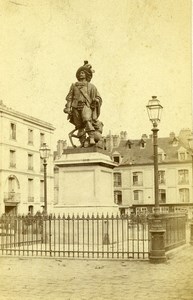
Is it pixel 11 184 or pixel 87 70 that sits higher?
pixel 87 70

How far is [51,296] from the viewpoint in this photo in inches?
328

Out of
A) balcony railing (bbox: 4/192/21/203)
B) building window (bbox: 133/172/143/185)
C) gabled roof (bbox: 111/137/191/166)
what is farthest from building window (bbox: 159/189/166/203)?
balcony railing (bbox: 4/192/21/203)

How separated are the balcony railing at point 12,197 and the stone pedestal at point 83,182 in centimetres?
2663

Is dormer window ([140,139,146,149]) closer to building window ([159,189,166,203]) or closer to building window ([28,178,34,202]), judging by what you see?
building window ([159,189,166,203])

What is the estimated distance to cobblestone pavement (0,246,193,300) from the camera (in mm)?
8352

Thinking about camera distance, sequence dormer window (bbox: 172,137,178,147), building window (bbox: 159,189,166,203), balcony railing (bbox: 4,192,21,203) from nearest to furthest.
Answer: balcony railing (bbox: 4,192,21,203) < building window (bbox: 159,189,166,203) < dormer window (bbox: 172,137,178,147)

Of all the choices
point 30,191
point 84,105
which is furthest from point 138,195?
point 84,105

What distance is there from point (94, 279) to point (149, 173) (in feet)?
142

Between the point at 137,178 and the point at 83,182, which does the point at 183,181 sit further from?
the point at 83,182

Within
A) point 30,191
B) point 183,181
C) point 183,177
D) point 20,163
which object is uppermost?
point 20,163

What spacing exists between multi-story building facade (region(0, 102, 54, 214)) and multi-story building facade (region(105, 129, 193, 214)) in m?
9.06

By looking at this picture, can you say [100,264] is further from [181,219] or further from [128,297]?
[181,219]

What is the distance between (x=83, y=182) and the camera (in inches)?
571

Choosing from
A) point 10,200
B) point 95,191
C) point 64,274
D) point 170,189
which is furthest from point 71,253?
point 170,189
